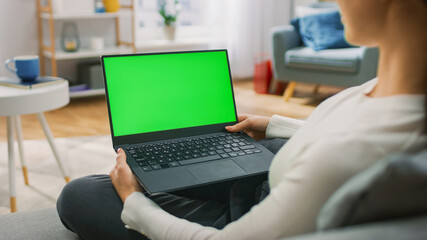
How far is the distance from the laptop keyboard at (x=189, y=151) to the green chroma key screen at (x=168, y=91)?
0.21 ft

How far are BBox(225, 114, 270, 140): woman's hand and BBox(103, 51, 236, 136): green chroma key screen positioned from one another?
3cm

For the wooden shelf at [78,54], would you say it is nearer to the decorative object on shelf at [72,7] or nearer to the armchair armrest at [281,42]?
the decorative object on shelf at [72,7]

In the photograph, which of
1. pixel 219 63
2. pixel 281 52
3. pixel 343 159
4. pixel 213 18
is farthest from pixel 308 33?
pixel 343 159

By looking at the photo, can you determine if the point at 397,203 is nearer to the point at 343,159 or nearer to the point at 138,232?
the point at 343,159

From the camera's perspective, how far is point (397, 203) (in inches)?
18.9

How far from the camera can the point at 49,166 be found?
242cm

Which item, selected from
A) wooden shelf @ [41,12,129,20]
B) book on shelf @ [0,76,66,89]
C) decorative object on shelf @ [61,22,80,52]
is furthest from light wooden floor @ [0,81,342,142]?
book on shelf @ [0,76,66,89]

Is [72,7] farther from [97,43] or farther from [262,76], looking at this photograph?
[262,76]

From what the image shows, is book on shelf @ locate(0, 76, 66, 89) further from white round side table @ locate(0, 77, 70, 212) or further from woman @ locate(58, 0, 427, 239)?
woman @ locate(58, 0, 427, 239)

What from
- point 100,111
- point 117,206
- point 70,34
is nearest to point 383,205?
point 117,206

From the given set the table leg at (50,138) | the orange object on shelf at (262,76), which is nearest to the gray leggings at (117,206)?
the table leg at (50,138)

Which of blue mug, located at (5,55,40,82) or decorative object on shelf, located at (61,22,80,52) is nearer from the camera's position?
blue mug, located at (5,55,40,82)

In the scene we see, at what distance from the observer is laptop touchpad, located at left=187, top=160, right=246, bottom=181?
3.03 ft

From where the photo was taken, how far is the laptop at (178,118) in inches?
37.9
